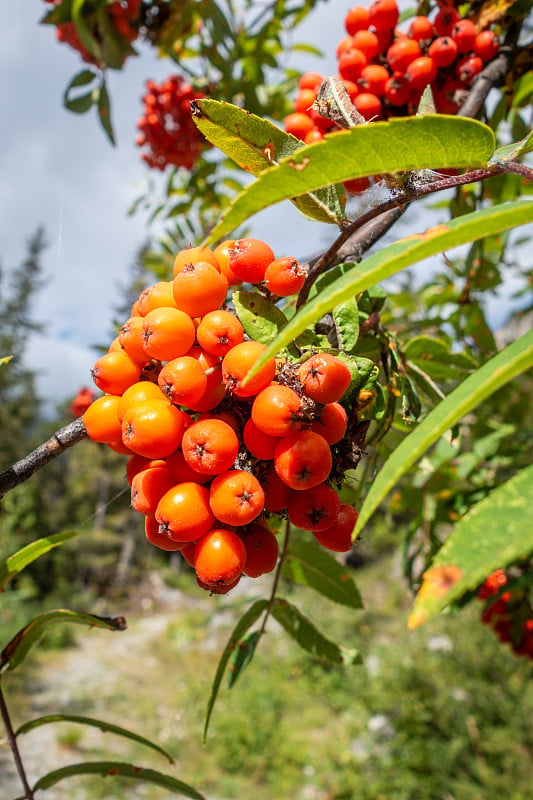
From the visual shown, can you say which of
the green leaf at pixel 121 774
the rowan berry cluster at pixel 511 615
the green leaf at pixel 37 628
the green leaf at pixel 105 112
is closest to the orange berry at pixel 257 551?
the green leaf at pixel 37 628

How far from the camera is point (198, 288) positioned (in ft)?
2.35

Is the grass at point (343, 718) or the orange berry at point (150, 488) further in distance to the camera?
the grass at point (343, 718)

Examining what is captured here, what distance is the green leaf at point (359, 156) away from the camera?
451mm

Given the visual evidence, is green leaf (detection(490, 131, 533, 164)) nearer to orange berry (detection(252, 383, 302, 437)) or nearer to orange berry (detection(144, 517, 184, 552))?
orange berry (detection(252, 383, 302, 437))

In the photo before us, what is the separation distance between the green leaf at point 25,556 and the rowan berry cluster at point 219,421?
356 mm

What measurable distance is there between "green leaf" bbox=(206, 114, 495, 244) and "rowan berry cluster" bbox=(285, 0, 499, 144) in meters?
0.82

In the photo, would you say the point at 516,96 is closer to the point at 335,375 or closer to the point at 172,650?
the point at 335,375

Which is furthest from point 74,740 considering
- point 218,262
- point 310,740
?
point 218,262

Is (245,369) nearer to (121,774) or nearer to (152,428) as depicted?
(152,428)

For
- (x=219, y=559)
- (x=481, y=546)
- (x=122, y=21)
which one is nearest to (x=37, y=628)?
(x=219, y=559)

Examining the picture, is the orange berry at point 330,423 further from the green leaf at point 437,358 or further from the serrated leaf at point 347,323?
the green leaf at point 437,358

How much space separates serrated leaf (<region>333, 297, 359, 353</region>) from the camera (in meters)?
0.85

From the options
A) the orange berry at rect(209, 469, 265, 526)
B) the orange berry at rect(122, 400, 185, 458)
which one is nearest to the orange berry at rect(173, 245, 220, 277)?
the orange berry at rect(122, 400, 185, 458)

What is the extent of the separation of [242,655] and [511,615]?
1520 millimetres
